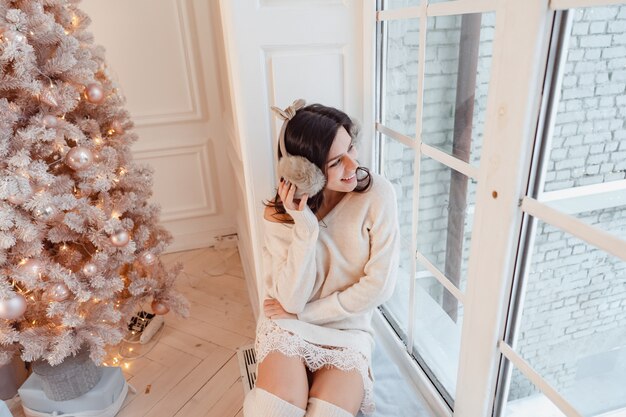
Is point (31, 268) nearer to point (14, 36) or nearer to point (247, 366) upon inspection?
point (14, 36)

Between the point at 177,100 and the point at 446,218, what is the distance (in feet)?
6.55

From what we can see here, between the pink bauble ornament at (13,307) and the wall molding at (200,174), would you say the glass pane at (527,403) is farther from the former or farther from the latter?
the wall molding at (200,174)

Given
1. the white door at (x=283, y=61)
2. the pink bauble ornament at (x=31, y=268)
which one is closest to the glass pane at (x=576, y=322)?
the white door at (x=283, y=61)

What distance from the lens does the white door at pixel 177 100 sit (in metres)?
2.42

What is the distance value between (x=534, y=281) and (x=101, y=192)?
1454 mm

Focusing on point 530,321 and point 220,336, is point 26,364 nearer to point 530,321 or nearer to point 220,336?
point 220,336

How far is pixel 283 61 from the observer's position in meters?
1.43

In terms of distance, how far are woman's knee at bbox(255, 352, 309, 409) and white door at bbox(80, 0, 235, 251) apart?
1.79 m

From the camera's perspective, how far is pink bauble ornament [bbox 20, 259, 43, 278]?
140 cm

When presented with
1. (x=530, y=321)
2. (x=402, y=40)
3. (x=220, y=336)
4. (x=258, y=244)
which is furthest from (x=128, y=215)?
(x=530, y=321)

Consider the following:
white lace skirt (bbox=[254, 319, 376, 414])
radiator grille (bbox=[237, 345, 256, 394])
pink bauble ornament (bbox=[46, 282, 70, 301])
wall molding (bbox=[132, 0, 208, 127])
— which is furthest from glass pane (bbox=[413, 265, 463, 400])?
wall molding (bbox=[132, 0, 208, 127])

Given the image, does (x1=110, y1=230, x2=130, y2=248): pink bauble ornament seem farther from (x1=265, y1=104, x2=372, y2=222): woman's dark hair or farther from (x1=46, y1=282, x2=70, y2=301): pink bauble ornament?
(x1=265, y1=104, x2=372, y2=222): woman's dark hair

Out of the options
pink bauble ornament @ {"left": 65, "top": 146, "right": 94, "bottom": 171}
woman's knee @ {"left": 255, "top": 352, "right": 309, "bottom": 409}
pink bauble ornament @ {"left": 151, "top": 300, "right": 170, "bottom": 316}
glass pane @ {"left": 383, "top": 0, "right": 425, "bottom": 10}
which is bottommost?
pink bauble ornament @ {"left": 151, "top": 300, "right": 170, "bottom": 316}

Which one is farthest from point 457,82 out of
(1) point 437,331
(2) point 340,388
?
(2) point 340,388
